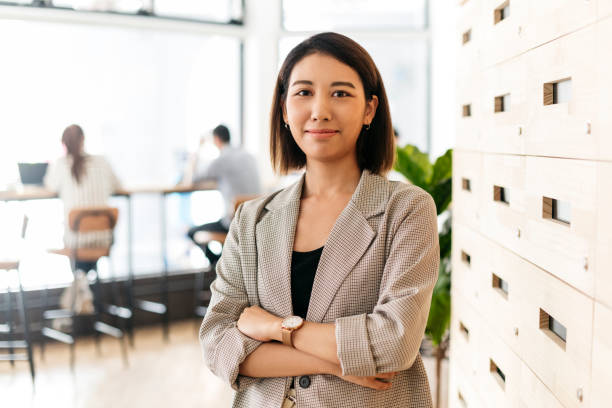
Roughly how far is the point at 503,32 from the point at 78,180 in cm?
347

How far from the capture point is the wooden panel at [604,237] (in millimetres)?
1004

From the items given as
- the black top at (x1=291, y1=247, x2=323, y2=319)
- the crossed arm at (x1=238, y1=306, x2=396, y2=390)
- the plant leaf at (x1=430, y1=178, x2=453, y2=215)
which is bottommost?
the crossed arm at (x1=238, y1=306, x2=396, y2=390)

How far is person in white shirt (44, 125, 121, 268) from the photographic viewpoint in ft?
14.4

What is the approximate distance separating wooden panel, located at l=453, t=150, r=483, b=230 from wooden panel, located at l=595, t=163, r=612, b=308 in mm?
785

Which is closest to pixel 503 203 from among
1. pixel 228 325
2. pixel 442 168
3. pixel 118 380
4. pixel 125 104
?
pixel 228 325

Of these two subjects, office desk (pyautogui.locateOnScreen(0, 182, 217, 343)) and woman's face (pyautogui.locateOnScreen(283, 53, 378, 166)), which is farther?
office desk (pyautogui.locateOnScreen(0, 182, 217, 343))

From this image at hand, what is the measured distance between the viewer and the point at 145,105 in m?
5.76

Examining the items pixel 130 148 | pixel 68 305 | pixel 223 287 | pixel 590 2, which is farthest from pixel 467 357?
pixel 130 148

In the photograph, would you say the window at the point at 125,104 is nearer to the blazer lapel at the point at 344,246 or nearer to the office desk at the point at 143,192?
the office desk at the point at 143,192

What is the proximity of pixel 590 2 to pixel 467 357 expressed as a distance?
1294 millimetres

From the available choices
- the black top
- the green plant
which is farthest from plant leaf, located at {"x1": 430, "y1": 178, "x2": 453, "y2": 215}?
the black top

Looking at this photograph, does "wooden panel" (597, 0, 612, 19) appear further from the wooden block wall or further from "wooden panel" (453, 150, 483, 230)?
"wooden panel" (453, 150, 483, 230)

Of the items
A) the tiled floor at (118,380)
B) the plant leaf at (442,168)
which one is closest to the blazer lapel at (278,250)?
→ the plant leaf at (442,168)

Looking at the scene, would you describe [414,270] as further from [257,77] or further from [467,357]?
[257,77]
